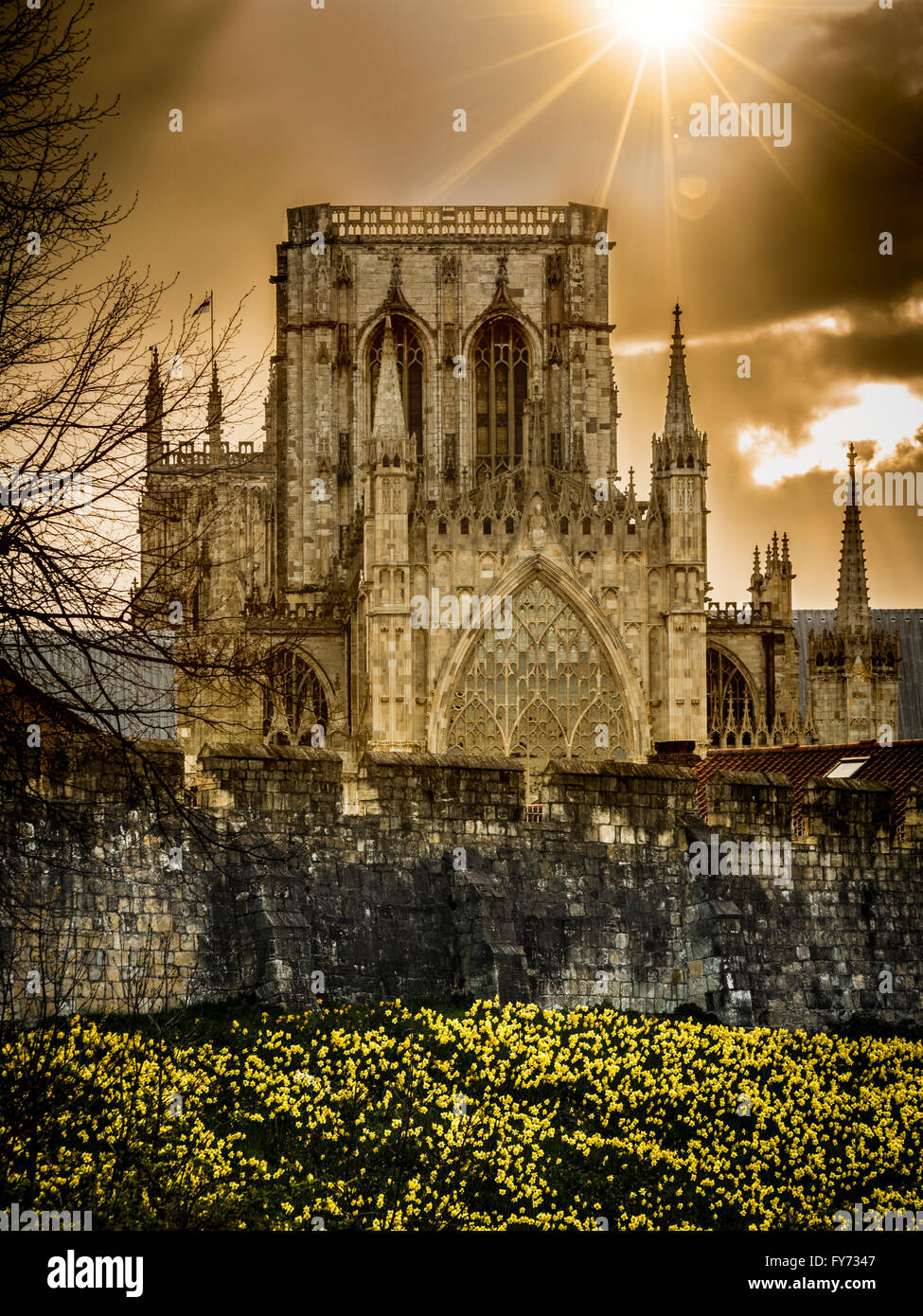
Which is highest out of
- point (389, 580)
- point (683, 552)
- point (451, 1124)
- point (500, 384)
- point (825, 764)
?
point (500, 384)

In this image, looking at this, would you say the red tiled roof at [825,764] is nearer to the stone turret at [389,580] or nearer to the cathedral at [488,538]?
the cathedral at [488,538]

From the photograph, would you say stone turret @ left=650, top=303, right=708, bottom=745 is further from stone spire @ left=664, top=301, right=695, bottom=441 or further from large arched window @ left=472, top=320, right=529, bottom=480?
large arched window @ left=472, top=320, right=529, bottom=480

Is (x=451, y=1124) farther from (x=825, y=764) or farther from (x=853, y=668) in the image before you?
(x=853, y=668)

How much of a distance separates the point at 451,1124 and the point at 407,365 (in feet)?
186

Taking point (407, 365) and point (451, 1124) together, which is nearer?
point (451, 1124)

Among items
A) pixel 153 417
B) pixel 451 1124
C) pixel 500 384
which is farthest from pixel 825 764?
pixel 500 384

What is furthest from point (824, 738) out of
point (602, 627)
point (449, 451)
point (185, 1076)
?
point (185, 1076)

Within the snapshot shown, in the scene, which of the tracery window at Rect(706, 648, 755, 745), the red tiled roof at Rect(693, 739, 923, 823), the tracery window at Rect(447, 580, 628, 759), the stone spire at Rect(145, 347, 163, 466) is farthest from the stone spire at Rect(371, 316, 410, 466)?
the stone spire at Rect(145, 347, 163, 466)

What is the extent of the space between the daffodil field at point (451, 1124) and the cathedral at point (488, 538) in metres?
24.6

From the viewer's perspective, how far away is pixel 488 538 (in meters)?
53.5

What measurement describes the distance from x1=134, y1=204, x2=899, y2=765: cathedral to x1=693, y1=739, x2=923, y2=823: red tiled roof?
1388 cm

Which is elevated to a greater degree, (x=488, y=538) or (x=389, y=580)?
(x=488, y=538)

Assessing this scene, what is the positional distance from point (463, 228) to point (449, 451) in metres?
8.10

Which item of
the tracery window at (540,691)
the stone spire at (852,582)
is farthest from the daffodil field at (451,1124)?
the stone spire at (852,582)
